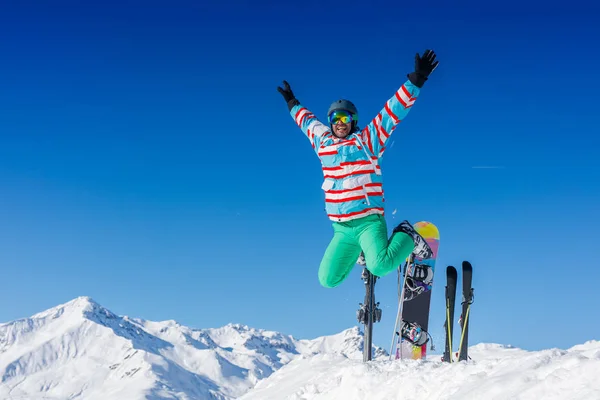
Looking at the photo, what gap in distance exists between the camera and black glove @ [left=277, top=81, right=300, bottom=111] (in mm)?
10328

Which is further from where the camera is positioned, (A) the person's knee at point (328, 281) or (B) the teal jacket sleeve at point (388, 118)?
(A) the person's knee at point (328, 281)

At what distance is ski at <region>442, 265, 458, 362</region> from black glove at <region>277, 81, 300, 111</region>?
4.68m

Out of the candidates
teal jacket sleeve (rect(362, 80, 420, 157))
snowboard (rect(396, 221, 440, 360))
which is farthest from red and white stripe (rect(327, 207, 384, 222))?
snowboard (rect(396, 221, 440, 360))

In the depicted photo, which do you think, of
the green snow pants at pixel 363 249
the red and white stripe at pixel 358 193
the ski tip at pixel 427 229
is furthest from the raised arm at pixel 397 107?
the ski tip at pixel 427 229

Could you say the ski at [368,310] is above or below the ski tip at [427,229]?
below

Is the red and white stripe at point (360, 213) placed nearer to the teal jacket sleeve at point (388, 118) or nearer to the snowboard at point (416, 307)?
the teal jacket sleeve at point (388, 118)

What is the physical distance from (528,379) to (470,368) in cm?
116

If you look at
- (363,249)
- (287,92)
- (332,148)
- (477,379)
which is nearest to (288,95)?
(287,92)

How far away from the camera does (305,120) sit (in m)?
9.91

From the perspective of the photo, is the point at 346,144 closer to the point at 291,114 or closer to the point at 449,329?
the point at 291,114

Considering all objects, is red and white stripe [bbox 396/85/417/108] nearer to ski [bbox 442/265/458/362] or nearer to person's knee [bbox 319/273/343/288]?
person's knee [bbox 319/273/343/288]

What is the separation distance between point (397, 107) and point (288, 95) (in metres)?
2.31

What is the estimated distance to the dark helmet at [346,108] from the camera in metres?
9.34

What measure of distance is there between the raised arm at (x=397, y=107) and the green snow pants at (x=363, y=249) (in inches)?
41.9
